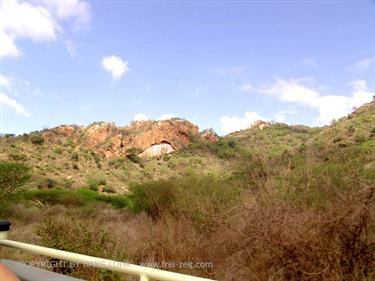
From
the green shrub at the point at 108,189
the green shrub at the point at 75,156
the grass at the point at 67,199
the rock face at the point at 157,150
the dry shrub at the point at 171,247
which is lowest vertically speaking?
the dry shrub at the point at 171,247

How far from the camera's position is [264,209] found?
Answer: 674cm

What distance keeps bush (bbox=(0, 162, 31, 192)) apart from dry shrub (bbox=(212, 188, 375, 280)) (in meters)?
21.5

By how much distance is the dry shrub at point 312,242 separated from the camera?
5.82m

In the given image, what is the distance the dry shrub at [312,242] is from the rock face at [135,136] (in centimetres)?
4995

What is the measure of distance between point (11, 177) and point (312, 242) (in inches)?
906

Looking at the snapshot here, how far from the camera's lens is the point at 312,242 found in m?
5.89

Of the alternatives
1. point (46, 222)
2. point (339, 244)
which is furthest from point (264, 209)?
point (46, 222)

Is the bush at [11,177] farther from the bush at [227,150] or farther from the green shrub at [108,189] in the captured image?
the green shrub at [108,189]

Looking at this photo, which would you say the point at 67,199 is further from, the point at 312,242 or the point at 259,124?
the point at 312,242

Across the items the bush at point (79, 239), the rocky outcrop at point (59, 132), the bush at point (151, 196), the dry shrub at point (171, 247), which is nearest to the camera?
the dry shrub at point (171, 247)

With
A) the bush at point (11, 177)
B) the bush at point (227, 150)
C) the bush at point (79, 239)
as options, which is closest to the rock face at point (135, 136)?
the bush at point (227, 150)

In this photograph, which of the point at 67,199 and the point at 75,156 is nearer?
the point at 67,199

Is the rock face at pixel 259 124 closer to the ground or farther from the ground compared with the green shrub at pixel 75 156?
farther from the ground

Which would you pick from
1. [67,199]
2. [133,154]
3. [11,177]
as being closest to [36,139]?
[133,154]
